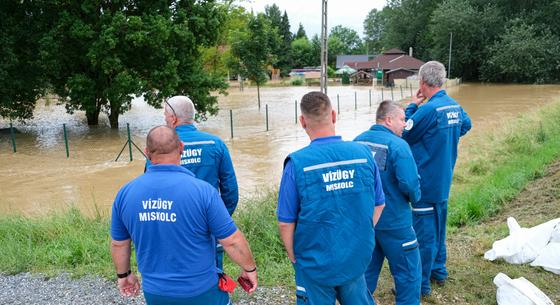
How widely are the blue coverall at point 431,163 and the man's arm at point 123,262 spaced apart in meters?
2.35

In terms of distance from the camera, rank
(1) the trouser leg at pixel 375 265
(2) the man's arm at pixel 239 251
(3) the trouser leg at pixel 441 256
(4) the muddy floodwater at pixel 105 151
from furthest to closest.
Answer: (4) the muddy floodwater at pixel 105 151 → (3) the trouser leg at pixel 441 256 → (1) the trouser leg at pixel 375 265 → (2) the man's arm at pixel 239 251

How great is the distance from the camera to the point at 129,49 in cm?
1778

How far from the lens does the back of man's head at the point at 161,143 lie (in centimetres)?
260

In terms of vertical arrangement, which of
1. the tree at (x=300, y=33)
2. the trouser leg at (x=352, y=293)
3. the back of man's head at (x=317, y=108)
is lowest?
the trouser leg at (x=352, y=293)

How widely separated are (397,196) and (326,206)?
0.98 metres

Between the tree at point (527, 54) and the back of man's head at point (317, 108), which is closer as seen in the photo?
the back of man's head at point (317, 108)

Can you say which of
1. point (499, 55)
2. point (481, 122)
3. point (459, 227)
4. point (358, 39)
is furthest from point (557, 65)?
point (358, 39)

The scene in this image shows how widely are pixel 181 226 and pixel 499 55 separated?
5362 cm

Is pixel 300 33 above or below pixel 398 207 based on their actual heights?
above

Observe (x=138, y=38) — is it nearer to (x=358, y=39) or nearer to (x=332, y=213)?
(x=332, y=213)

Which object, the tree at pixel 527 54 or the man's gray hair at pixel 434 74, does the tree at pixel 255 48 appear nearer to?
the tree at pixel 527 54

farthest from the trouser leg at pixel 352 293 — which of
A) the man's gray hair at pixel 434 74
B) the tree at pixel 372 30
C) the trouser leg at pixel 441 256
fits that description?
the tree at pixel 372 30

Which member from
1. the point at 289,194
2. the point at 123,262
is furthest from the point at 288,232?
the point at 123,262

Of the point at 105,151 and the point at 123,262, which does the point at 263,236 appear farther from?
the point at 105,151
